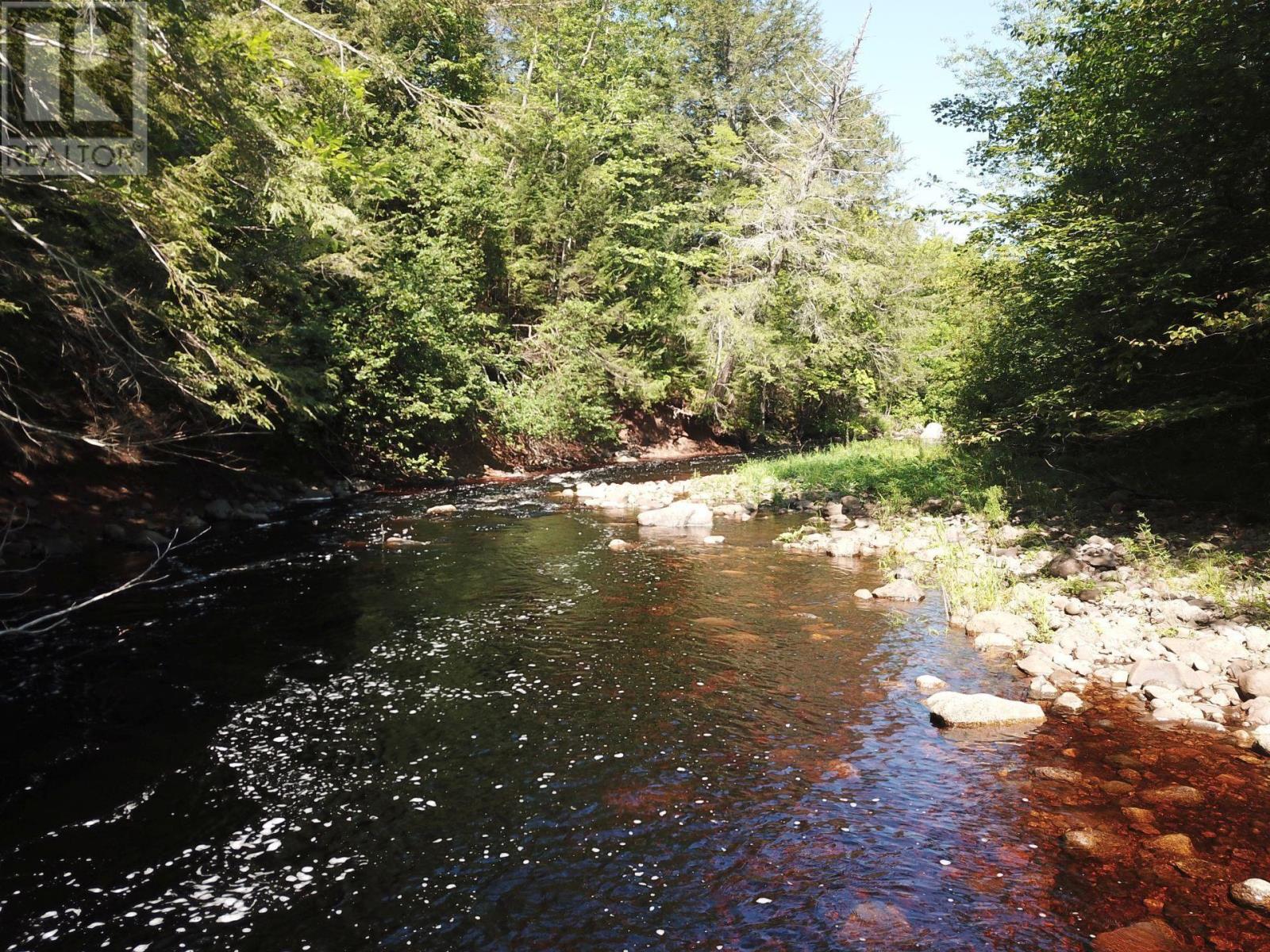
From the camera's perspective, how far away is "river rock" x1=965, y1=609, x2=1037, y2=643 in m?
8.21

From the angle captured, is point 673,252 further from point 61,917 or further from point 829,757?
point 61,917

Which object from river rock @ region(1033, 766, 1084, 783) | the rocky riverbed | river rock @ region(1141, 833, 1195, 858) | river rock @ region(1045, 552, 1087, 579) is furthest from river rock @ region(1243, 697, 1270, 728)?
river rock @ region(1045, 552, 1087, 579)

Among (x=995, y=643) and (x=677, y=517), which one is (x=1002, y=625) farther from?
(x=677, y=517)

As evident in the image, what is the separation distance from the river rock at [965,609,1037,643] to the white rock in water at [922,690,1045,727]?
79.2 inches

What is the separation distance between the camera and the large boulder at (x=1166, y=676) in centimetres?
666

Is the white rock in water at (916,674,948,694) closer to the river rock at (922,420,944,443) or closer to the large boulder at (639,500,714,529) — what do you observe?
the large boulder at (639,500,714,529)

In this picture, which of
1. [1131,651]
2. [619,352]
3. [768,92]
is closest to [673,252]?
[619,352]

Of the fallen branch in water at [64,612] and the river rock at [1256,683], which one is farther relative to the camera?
the river rock at [1256,683]

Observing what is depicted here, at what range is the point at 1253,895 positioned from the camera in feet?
12.9

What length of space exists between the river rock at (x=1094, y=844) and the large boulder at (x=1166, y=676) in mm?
2743

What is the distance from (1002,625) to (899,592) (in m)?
1.62

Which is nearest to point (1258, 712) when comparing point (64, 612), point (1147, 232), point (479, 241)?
point (1147, 232)

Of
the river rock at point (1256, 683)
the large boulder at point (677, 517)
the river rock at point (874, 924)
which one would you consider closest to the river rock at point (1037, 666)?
the river rock at point (1256, 683)

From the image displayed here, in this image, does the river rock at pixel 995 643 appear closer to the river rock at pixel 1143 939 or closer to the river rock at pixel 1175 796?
the river rock at pixel 1175 796
